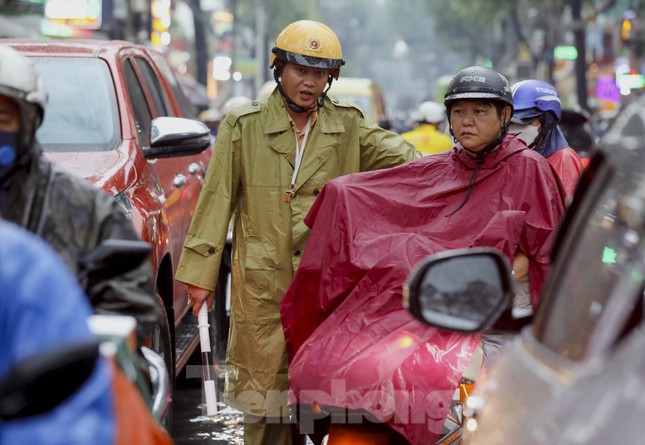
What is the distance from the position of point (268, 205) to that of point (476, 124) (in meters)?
1.14

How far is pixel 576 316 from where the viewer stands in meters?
2.87

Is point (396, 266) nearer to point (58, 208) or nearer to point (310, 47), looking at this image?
point (310, 47)

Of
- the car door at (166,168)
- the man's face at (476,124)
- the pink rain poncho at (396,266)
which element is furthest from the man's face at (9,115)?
the car door at (166,168)

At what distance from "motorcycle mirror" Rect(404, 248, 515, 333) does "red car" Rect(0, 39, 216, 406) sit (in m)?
3.15

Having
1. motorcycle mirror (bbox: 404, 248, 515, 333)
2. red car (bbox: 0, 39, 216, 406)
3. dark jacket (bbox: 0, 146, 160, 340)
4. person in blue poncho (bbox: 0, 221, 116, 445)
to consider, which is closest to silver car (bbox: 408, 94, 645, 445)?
motorcycle mirror (bbox: 404, 248, 515, 333)

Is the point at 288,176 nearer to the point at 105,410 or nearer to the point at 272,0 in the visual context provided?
the point at 105,410

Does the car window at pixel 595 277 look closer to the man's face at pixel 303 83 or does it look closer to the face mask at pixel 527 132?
the man's face at pixel 303 83

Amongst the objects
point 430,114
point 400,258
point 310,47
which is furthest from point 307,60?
point 430,114

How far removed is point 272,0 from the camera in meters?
64.9

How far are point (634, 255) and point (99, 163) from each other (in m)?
4.28

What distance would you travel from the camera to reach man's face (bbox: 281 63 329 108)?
6.26m

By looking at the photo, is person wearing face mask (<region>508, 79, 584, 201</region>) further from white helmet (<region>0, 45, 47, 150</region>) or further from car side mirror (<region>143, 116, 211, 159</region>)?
white helmet (<region>0, 45, 47, 150</region>)

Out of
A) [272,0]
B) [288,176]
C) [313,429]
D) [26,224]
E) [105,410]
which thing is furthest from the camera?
[272,0]

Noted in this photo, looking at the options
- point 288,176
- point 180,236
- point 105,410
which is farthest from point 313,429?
point 105,410
